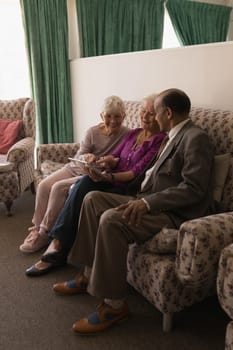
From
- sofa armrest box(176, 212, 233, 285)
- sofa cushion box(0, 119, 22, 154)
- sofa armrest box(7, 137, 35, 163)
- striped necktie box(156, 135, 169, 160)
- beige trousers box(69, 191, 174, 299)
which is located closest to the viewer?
sofa armrest box(176, 212, 233, 285)

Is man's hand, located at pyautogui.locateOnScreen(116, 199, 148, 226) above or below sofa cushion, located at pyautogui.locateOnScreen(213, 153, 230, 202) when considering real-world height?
below

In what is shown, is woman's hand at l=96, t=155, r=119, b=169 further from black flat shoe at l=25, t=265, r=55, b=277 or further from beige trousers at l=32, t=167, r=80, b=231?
black flat shoe at l=25, t=265, r=55, b=277

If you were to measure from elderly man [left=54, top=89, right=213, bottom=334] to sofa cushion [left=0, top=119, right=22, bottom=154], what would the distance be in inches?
67.5

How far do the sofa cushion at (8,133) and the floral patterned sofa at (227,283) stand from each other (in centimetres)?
246

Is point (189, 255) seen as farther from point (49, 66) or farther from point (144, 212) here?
point (49, 66)

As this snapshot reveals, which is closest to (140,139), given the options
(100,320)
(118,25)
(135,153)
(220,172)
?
(135,153)

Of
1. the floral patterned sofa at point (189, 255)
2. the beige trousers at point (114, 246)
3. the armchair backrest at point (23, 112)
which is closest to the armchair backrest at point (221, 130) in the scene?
the floral patterned sofa at point (189, 255)

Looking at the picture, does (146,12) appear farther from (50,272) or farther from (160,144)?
(50,272)

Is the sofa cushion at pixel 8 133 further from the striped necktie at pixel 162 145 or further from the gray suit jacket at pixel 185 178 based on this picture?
the gray suit jacket at pixel 185 178

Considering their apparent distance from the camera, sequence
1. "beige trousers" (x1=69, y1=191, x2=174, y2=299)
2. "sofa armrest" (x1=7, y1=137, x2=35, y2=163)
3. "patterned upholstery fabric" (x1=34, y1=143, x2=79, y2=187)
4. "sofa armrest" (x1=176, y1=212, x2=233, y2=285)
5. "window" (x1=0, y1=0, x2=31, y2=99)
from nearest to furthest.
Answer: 1. "sofa armrest" (x1=176, y1=212, x2=233, y2=285)
2. "beige trousers" (x1=69, y1=191, x2=174, y2=299)
3. "patterned upholstery fabric" (x1=34, y1=143, x2=79, y2=187)
4. "sofa armrest" (x1=7, y1=137, x2=35, y2=163)
5. "window" (x1=0, y1=0, x2=31, y2=99)

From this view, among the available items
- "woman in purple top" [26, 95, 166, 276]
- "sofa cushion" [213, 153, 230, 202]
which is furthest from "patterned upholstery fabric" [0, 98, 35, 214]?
"sofa cushion" [213, 153, 230, 202]

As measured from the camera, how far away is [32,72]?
3.89 m

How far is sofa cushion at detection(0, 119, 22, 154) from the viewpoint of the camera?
3.33m

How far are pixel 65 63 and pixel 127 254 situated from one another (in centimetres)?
278
